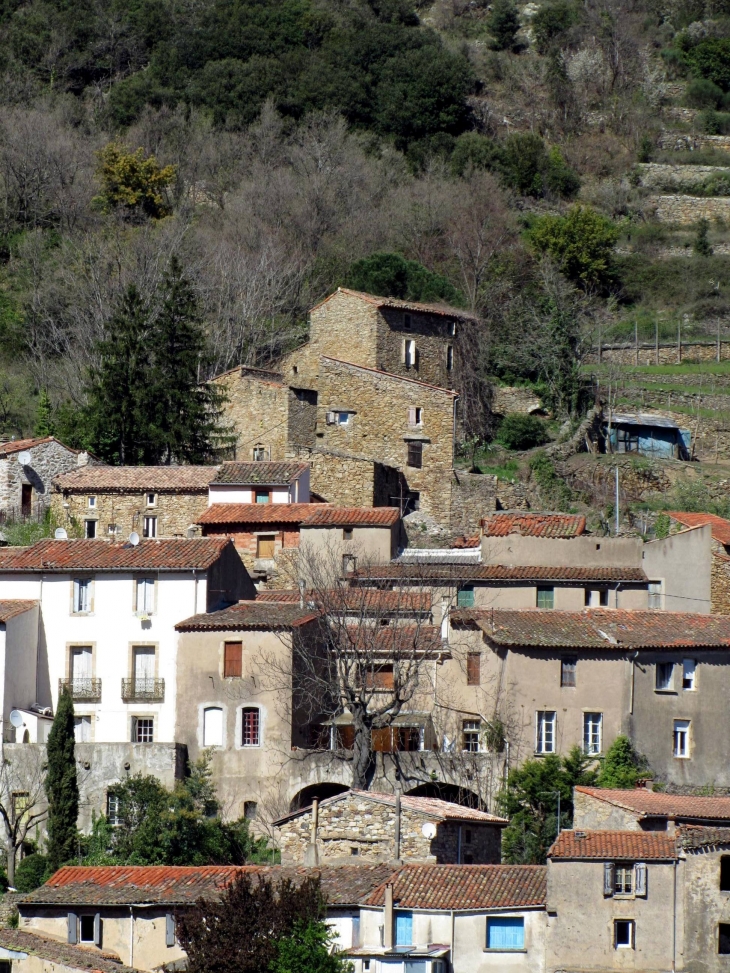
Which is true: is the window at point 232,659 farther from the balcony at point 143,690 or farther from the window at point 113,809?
the window at point 113,809

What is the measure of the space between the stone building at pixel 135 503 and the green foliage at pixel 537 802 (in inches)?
573

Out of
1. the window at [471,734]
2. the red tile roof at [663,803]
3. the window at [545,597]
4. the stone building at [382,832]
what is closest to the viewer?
the red tile roof at [663,803]

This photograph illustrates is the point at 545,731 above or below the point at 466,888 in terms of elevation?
above

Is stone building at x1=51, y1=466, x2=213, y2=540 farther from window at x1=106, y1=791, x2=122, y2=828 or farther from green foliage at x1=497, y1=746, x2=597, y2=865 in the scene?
green foliage at x1=497, y1=746, x2=597, y2=865

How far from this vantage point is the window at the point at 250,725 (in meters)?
43.2

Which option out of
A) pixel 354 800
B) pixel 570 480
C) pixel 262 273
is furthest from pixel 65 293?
pixel 354 800

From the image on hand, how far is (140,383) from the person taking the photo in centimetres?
5650

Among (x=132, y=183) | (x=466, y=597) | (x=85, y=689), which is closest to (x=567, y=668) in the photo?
(x=466, y=597)

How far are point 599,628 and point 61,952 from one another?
46.3 feet

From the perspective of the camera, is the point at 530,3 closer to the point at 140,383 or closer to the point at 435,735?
the point at 140,383

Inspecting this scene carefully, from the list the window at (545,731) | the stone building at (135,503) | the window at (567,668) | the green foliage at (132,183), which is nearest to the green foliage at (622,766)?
the window at (545,731)

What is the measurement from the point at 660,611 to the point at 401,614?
5657 millimetres

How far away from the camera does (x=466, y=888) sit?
3581 cm

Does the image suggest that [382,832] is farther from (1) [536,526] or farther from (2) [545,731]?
(1) [536,526]
